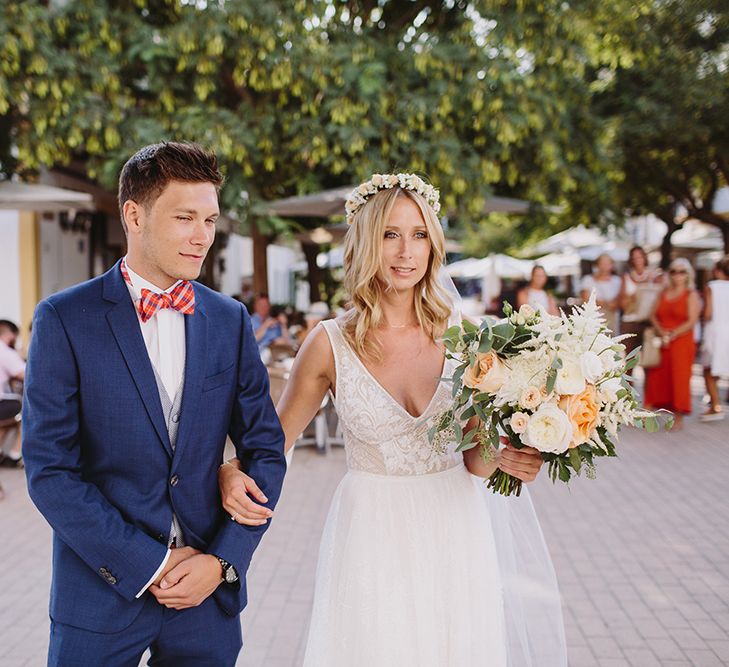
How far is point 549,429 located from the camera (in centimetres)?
230

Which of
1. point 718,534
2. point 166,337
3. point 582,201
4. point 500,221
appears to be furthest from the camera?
point 500,221

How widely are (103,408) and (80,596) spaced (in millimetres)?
493

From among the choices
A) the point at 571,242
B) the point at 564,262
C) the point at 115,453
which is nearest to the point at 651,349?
the point at 115,453

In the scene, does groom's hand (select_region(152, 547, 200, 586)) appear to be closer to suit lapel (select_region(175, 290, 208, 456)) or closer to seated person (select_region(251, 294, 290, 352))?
suit lapel (select_region(175, 290, 208, 456))

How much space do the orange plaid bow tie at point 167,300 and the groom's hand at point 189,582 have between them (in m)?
0.67

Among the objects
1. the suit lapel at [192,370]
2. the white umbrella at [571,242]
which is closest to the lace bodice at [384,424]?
the suit lapel at [192,370]

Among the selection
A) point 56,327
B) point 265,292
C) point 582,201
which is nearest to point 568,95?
point 582,201

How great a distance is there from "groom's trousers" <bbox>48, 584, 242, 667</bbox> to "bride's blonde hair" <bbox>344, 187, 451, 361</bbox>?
1080 millimetres

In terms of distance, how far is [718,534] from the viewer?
6.05 meters

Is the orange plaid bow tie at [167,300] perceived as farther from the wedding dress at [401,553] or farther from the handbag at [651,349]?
the handbag at [651,349]

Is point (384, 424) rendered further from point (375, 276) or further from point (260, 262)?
point (260, 262)

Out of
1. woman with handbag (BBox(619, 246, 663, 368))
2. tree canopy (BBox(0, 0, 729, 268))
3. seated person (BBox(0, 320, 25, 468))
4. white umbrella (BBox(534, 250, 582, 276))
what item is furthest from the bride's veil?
white umbrella (BBox(534, 250, 582, 276))

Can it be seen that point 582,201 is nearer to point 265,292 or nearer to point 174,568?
point 265,292

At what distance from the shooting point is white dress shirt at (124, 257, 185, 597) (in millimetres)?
2184
